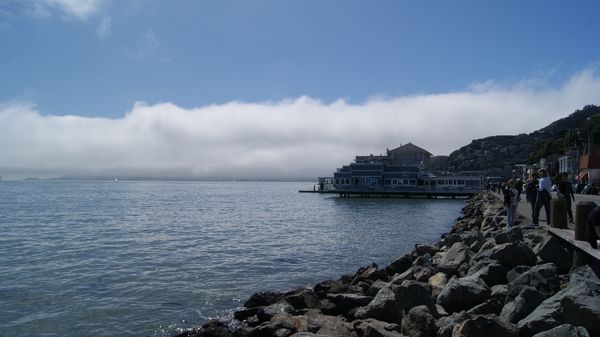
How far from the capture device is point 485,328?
7.14 m

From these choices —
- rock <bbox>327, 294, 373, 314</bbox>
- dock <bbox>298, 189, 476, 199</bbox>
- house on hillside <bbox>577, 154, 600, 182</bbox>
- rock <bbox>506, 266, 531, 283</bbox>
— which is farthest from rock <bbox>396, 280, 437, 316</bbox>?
dock <bbox>298, 189, 476, 199</bbox>

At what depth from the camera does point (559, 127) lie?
199m

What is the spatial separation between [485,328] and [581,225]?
5.01 metres

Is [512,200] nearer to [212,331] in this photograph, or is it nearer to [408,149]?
[212,331]

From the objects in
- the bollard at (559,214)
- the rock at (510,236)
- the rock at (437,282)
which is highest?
the bollard at (559,214)

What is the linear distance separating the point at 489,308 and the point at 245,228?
2867 centimetres

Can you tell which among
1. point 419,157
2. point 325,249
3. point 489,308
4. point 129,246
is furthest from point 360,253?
point 419,157

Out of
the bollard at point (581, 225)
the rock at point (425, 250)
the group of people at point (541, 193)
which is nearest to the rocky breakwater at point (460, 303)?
the bollard at point (581, 225)

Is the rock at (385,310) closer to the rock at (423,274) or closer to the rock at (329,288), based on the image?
the rock at (423,274)

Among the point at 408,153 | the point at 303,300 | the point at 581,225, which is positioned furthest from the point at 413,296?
the point at 408,153

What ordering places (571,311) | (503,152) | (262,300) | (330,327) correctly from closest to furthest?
(571,311)
(330,327)
(262,300)
(503,152)

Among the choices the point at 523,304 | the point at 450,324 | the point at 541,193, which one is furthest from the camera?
the point at 541,193

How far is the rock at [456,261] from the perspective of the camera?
13055mm

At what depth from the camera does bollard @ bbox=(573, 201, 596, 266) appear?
10.2 m
